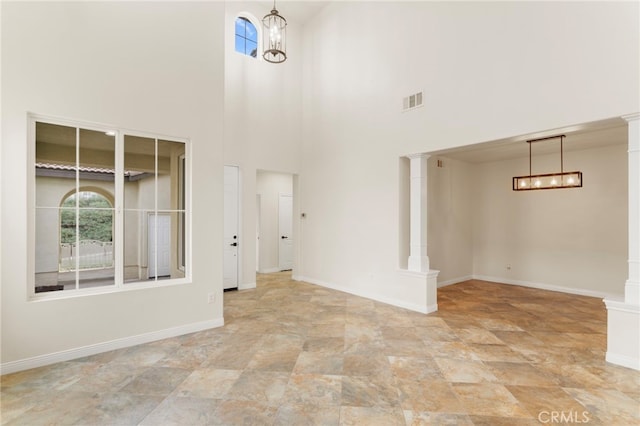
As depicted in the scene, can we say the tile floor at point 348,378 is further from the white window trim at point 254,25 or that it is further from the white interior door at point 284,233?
the white window trim at point 254,25

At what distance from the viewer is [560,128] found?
3639mm

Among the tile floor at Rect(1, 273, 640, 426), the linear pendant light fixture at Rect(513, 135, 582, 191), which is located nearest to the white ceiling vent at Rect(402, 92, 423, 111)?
the linear pendant light fixture at Rect(513, 135, 582, 191)

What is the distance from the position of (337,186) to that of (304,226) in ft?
4.65

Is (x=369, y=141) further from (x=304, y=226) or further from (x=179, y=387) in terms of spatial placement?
(x=179, y=387)

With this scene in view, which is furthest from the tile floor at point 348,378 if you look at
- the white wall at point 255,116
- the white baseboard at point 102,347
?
the white wall at point 255,116

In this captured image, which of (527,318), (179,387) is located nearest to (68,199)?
(179,387)

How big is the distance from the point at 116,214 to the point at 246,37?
17.2 feet

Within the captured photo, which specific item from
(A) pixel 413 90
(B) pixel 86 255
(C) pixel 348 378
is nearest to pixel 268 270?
(B) pixel 86 255

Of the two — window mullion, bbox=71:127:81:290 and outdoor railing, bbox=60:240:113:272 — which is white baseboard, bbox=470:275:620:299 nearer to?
outdoor railing, bbox=60:240:113:272

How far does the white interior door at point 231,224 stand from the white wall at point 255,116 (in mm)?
124

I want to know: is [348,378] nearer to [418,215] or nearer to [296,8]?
[418,215]

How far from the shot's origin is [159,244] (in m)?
3.90

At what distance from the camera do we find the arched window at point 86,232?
10.8 feet

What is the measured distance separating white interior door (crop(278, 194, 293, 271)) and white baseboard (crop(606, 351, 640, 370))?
22.6ft
